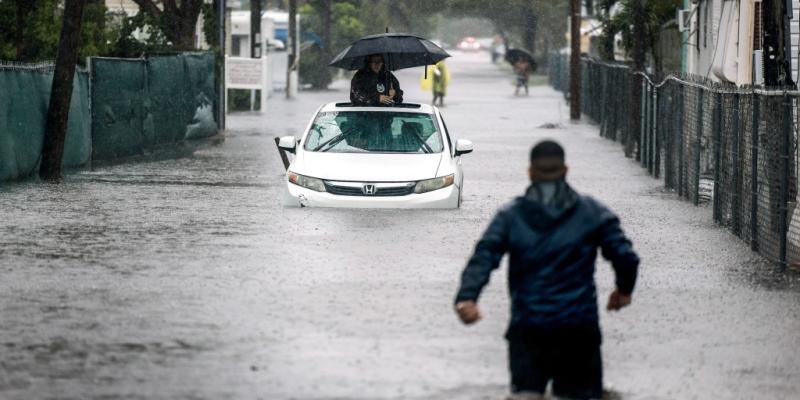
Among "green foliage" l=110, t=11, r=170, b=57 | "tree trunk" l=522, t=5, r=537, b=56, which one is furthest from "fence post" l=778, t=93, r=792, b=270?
"tree trunk" l=522, t=5, r=537, b=56

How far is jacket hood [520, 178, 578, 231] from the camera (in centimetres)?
686

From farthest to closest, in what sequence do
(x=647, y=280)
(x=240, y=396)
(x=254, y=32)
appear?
(x=254, y=32) → (x=647, y=280) → (x=240, y=396)

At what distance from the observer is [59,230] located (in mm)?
16141

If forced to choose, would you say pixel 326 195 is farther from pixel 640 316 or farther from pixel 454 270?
pixel 640 316

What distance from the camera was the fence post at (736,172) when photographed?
52.5ft

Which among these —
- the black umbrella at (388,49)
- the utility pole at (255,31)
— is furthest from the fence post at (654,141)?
the utility pole at (255,31)

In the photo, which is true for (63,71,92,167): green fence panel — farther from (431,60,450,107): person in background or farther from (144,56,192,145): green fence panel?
(431,60,450,107): person in background

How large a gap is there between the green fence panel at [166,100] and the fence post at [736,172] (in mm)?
14252

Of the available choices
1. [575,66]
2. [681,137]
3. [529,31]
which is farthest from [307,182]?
[529,31]

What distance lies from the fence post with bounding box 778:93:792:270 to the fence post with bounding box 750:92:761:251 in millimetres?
918

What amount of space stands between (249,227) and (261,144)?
16.0m

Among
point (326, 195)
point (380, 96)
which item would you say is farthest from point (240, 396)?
point (380, 96)

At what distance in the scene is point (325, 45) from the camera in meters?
73.8

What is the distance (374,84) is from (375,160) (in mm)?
3405
